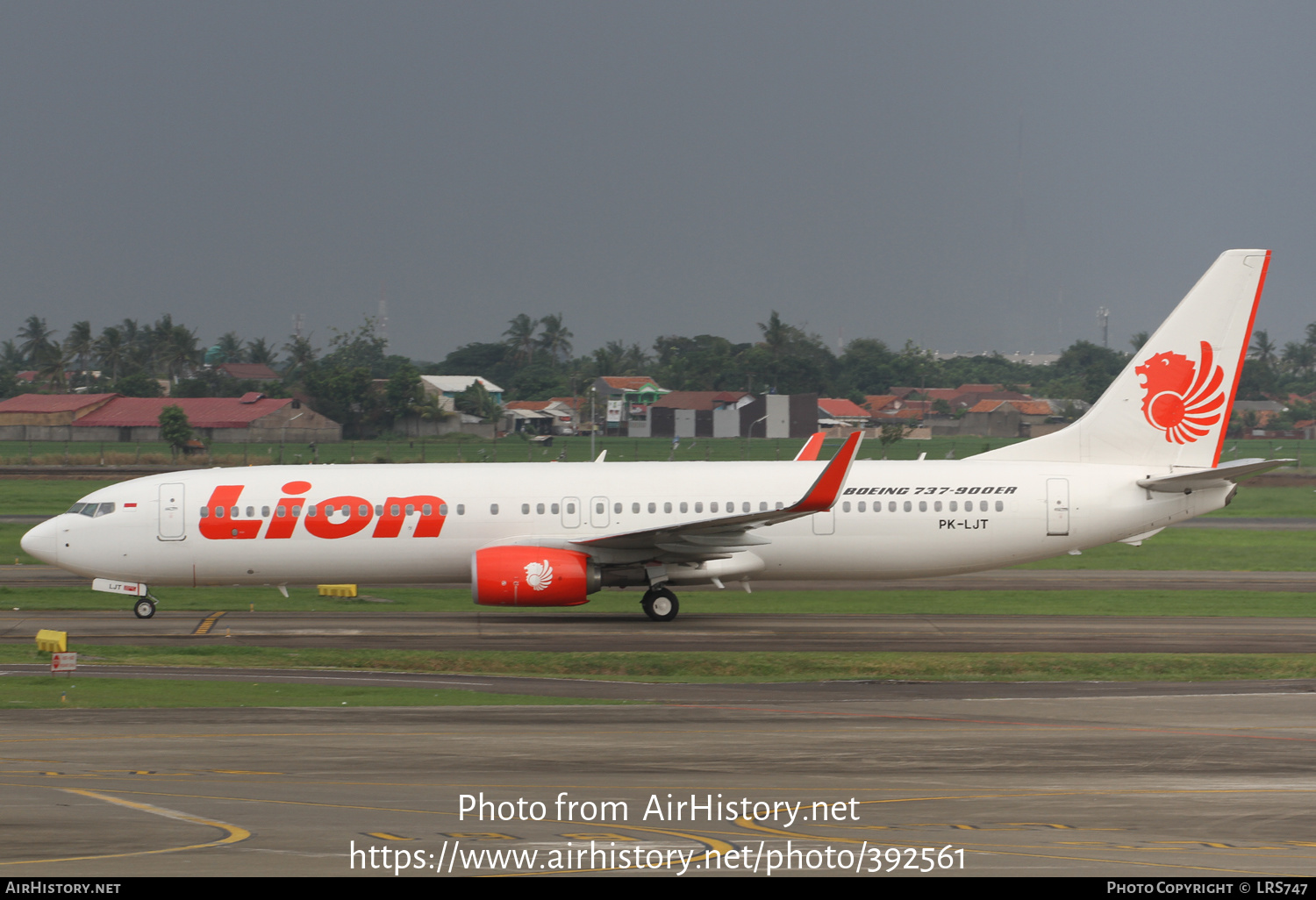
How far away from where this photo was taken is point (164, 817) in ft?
41.5

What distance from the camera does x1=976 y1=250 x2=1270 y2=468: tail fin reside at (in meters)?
30.8

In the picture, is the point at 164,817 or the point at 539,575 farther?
the point at 539,575

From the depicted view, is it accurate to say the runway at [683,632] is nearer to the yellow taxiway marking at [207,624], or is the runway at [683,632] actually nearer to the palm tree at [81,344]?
the yellow taxiway marking at [207,624]

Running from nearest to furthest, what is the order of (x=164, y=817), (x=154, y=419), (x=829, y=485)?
(x=164, y=817) → (x=829, y=485) → (x=154, y=419)

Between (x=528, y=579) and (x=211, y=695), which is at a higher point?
(x=528, y=579)

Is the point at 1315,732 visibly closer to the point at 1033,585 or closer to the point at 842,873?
the point at 842,873

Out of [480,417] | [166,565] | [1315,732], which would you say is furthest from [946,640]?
[480,417]

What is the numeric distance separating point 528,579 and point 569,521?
225 cm


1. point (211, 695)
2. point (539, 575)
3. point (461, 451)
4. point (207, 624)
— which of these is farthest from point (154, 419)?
point (211, 695)

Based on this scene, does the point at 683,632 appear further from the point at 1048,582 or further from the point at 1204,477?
the point at 1048,582

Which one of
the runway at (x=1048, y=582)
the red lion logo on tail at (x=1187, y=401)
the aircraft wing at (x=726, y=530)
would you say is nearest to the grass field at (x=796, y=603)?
the runway at (x=1048, y=582)

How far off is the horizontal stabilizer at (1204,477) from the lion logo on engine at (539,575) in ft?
46.1

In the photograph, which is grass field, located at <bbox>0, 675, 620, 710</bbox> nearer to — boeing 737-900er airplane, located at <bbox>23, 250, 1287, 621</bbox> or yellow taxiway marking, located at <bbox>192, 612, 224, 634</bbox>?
yellow taxiway marking, located at <bbox>192, 612, 224, 634</bbox>

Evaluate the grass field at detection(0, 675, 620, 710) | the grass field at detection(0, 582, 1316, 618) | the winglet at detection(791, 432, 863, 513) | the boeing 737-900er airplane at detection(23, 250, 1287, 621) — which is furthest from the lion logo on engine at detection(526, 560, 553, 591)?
the grass field at detection(0, 675, 620, 710)
